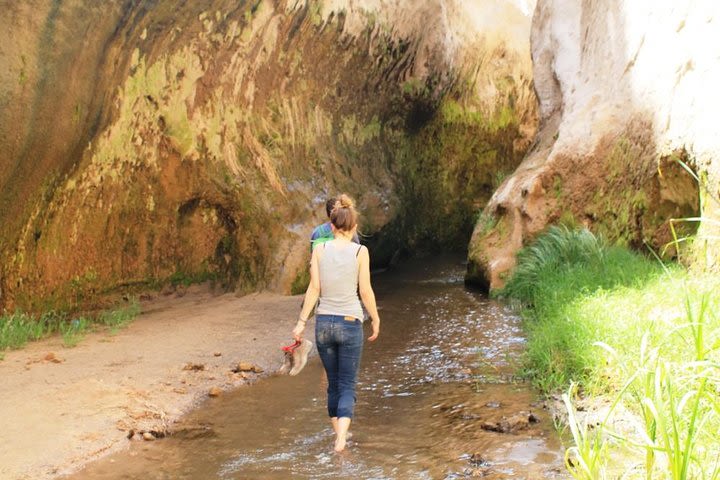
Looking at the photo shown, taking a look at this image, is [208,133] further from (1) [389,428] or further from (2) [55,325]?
(1) [389,428]

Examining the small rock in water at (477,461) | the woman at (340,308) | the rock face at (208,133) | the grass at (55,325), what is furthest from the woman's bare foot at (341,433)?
the rock face at (208,133)

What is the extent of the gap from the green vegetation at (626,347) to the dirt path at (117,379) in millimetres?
2619

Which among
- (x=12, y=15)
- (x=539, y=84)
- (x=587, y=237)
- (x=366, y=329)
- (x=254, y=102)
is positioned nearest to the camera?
(x=12, y=15)

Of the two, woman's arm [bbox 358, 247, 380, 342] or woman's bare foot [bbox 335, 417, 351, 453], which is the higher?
woman's arm [bbox 358, 247, 380, 342]

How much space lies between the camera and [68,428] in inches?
197

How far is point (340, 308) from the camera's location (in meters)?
4.73

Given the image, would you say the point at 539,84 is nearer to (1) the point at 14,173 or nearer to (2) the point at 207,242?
(2) the point at 207,242

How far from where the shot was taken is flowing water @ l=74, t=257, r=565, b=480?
4.41m

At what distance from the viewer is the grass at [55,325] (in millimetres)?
7435

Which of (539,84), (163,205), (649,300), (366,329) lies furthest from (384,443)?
(539,84)

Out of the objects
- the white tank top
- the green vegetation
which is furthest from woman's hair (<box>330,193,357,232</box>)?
the green vegetation

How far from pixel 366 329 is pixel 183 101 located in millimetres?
4070

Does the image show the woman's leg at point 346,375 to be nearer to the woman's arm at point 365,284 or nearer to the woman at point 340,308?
the woman at point 340,308

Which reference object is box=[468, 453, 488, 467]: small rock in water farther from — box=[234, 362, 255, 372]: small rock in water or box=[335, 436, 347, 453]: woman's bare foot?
box=[234, 362, 255, 372]: small rock in water
